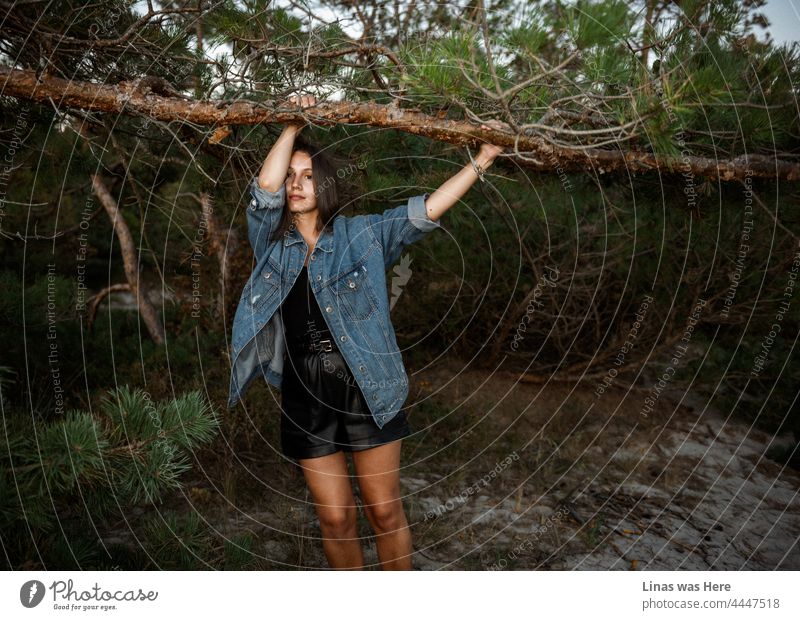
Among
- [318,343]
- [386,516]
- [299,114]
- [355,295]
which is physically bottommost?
[386,516]

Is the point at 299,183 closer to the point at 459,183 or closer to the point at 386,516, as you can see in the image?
the point at 459,183

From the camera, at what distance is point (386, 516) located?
1.75 m

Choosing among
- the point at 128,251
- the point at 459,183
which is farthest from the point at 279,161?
the point at 128,251

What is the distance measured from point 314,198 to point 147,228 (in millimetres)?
3512

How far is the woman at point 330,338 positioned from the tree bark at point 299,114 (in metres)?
0.18

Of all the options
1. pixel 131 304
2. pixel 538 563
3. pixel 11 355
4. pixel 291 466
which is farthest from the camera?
pixel 131 304

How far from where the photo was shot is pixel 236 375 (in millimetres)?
→ 1771

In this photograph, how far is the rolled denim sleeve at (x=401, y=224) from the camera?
64.8 inches

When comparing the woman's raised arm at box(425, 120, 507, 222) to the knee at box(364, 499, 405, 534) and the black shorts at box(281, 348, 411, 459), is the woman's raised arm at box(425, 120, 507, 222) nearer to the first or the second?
the black shorts at box(281, 348, 411, 459)

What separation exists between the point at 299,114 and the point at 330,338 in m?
0.60

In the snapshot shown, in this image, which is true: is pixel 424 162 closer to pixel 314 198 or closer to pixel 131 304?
pixel 314 198

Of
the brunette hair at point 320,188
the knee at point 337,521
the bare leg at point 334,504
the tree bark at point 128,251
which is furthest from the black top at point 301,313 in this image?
the tree bark at point 128,251

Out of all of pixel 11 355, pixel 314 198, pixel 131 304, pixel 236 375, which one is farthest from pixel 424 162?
pixel 131 304

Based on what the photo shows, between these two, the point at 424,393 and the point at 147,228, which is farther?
the point at 147,228
